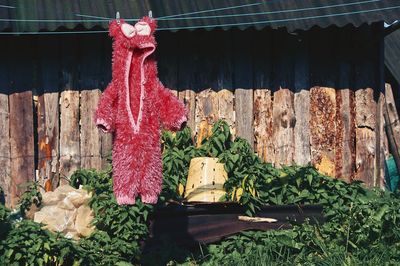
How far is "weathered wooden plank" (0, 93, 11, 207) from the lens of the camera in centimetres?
1018

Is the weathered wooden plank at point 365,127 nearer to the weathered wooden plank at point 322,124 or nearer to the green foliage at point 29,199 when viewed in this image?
the weathered wooden plank at point 322,124

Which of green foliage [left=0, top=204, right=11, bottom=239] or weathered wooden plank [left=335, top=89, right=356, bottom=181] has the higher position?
weathered wooden plank [left=335, top=89, right=356, bottom=181]

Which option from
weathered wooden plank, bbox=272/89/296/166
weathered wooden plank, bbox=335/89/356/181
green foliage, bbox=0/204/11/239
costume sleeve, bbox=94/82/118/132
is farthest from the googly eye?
weathered wooden plank, bbox=335/89/356/181

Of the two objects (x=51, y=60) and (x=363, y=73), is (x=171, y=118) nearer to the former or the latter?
(x=51, y=60)

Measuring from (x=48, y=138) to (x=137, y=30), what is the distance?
2.93 m

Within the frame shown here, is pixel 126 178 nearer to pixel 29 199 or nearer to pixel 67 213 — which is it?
pixel 67 213

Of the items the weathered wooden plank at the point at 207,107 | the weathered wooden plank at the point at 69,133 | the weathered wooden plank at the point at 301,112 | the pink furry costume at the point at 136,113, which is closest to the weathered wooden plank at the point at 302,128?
the weathered wooden plank at the point at 301,112

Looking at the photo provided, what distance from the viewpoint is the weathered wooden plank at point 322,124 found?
1053 cm

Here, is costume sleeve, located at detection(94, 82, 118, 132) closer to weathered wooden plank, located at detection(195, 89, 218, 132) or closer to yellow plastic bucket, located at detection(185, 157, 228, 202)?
yellow plastic bucket, located at detection(185, 157, 228, 202)

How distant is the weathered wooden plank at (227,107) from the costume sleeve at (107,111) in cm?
291

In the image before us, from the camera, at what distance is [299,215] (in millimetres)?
9617

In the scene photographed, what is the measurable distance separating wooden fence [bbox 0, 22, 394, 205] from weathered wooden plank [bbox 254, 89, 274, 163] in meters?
0.01

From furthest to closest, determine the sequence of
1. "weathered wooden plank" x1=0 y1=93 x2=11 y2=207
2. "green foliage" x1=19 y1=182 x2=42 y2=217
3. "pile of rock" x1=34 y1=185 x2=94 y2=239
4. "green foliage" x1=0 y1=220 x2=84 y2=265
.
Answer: "weathered wooden plank" x1=0 y1=93 x2=11 y2=207, "green foliage" x1=19 y1=182 x2=42 y2=217, "pile of rock" x1=34 y1=185 x2=94 y2=239, "green foliage" x1=0 y1=220 x2=84 y2=265

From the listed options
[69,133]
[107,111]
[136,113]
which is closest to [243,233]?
[69,133]
